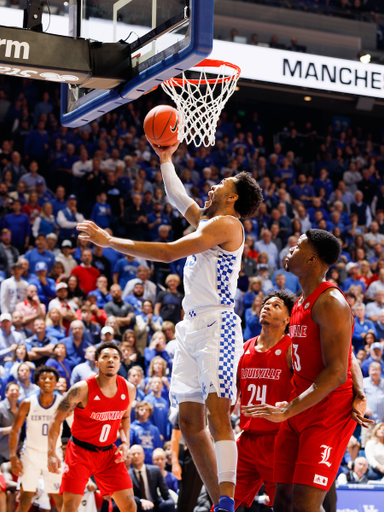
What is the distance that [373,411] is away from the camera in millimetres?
10055

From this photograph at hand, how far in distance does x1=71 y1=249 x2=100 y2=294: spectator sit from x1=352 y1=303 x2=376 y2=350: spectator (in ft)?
15.1

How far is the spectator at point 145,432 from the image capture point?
841cm

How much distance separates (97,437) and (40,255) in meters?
5.01

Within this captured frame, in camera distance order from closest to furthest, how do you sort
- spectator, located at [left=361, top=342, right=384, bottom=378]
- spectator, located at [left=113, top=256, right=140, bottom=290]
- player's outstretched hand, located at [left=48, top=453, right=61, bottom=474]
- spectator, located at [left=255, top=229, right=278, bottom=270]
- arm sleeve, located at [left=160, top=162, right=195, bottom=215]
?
arm sleeve, located at [left=160, top=162, right=195, bottom=215], player's outstretched hand, located at [left=48, top=453, right=61, bottom=474], spectator, located at [left=361, top=342, right=384, bottom=378], spectator, located at [left=113, top=256, right=140, bottom=290], spectator, located at [left=255, top=229, right=278, bottom=270]

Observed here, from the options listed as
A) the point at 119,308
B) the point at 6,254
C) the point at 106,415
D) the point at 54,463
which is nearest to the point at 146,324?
the point at 119,308

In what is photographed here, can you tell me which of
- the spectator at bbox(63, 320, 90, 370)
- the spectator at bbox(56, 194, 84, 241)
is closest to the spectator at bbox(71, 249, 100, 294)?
the spectator at bbox(56, 194, 84, 241)

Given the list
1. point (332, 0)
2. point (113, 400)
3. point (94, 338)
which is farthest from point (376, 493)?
point (332, 0)

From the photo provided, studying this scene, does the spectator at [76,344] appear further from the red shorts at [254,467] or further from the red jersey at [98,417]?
the red shorts at [254,467]

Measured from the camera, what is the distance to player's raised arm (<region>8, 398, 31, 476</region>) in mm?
7340

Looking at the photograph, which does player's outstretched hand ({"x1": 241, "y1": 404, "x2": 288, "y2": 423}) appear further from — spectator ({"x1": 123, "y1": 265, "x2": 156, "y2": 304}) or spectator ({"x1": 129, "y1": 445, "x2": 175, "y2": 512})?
spectator ({"x1": 123, "y1": 265, "x2": 156, "y2": 304})

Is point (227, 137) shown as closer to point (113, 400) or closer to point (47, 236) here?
point (47, 236)

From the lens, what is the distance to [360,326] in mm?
11508

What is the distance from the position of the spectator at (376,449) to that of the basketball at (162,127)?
623 cm

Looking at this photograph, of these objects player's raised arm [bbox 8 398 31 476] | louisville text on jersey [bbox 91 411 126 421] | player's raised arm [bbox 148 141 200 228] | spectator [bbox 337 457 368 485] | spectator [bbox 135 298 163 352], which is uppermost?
player's raised arm [bbox 148 141 200 228]
